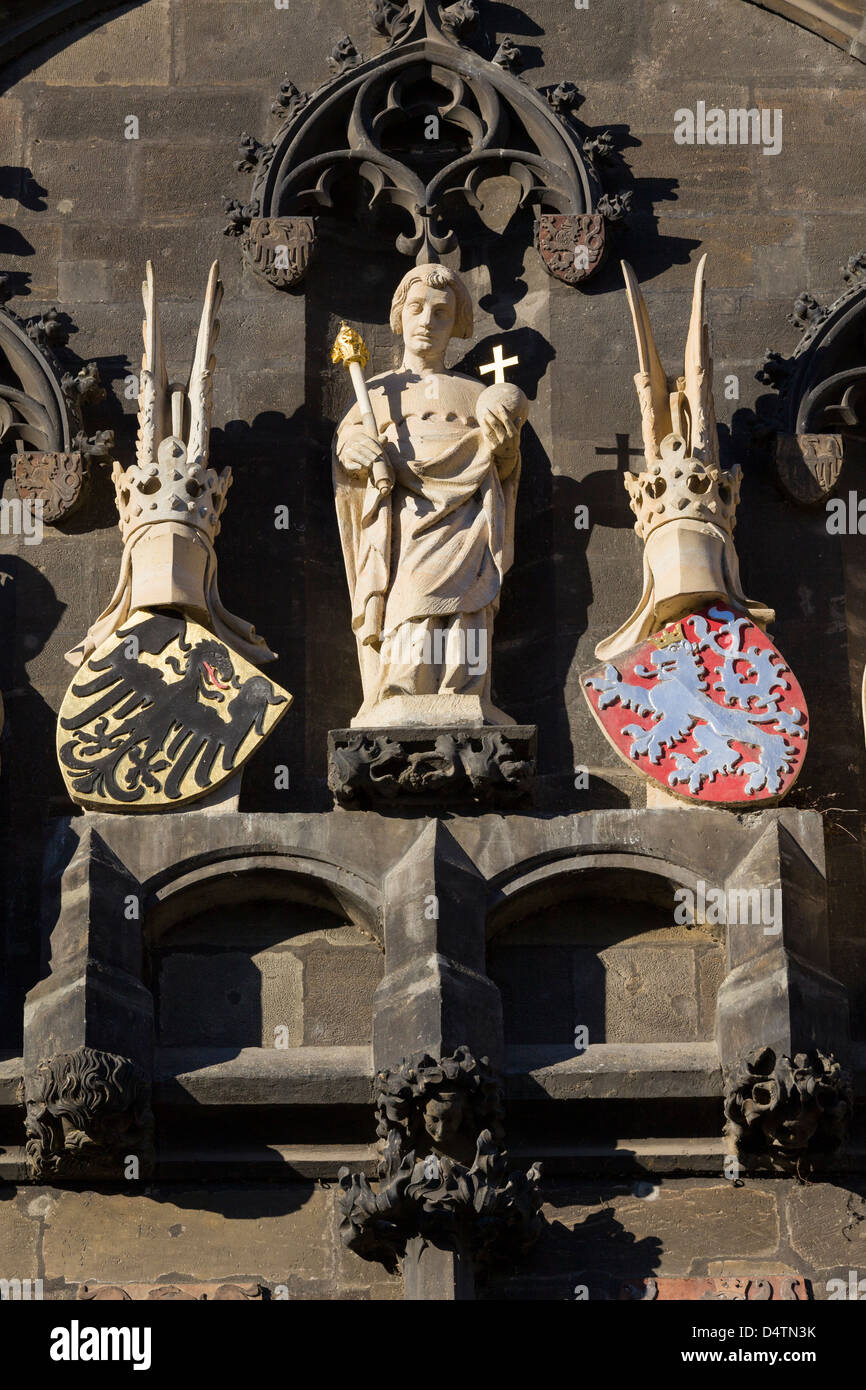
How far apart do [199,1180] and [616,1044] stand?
173cm

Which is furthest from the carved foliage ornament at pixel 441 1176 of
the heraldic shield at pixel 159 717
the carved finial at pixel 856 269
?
the carved finial at pixel 856 269

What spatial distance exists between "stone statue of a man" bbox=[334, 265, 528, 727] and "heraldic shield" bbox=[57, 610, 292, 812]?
51 centimetres

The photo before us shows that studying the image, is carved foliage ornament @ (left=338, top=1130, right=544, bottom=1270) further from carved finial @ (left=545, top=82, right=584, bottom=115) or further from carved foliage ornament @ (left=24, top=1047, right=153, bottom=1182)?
carved finial @ (left=545, top=82, right=584, bottom=115)

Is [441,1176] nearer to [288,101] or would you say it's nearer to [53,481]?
[53,481]

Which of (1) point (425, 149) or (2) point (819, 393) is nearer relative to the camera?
(2) point (819, 393)

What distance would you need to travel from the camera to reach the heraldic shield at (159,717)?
Answer: 14.1 m

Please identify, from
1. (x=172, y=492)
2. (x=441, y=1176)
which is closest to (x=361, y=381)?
(x=172, y=492)

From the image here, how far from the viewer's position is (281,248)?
15961 millimetres

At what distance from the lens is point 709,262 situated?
16.1 metres

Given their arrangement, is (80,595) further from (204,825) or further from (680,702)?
(680,702)

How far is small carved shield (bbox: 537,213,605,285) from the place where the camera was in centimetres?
1591

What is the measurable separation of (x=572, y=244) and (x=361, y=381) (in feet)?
4.73

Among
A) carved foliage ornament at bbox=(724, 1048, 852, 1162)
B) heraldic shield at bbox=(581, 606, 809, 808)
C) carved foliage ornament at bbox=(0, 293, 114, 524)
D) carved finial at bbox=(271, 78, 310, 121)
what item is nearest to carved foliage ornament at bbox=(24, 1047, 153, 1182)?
carved foliage ornament at bbox=(724, 1048, 852, 1162)

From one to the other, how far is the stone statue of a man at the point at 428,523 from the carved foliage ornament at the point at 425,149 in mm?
784
